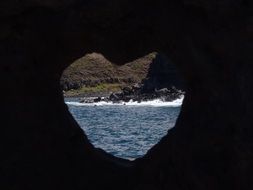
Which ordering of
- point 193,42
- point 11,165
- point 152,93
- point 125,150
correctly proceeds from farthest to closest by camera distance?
point 152,93
point 125,150
point 11,165
point 193,42

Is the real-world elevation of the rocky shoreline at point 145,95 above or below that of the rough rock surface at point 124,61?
below

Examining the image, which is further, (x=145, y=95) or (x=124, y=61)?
(x=145, y=95)

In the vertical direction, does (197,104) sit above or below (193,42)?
below

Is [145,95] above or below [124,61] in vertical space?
below

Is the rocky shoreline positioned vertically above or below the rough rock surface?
below

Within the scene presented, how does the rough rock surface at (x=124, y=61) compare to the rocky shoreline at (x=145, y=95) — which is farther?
the rocky shoreline at (x=145, y=95)

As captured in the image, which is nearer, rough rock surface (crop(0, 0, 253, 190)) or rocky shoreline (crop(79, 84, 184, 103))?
rough rock surface (crop(0, 0, 253, 190))

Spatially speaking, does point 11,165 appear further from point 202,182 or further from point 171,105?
point 171,105

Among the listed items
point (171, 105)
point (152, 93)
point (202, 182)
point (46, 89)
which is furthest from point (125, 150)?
point (152, 93)
